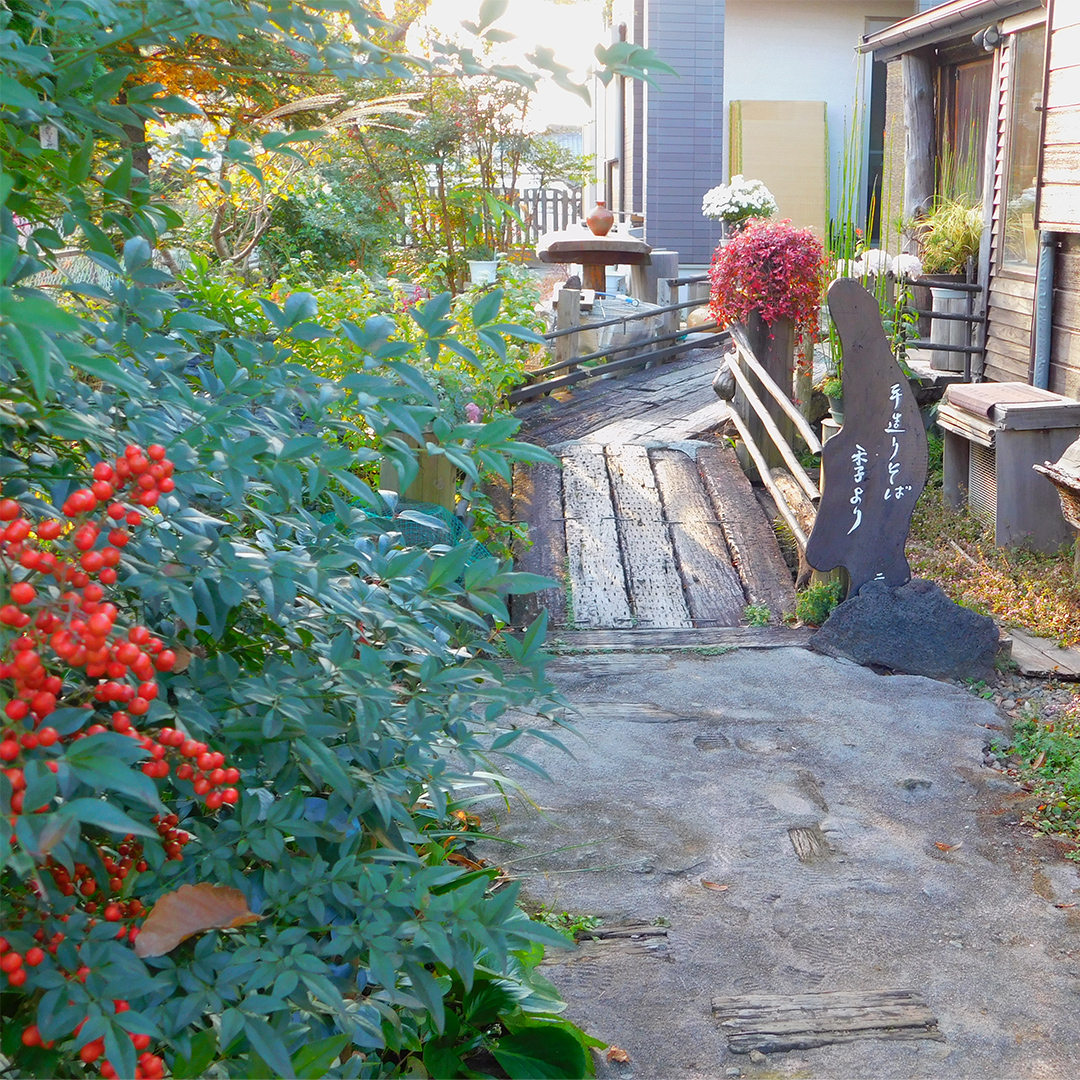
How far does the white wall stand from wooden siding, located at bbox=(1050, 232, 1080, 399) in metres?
7.77

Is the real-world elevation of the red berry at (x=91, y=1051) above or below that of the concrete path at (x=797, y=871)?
above

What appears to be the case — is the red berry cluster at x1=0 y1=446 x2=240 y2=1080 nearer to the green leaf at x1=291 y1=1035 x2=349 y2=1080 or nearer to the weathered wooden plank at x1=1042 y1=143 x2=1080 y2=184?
the green leaf at x1=291 y1=1035 x2=349 y2=1080

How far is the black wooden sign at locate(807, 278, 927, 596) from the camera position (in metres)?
5.06

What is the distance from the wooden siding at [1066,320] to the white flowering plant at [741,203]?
4.00 metres

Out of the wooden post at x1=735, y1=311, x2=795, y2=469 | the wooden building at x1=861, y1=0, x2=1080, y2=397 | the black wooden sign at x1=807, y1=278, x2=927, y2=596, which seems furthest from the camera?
the wooden post at x1=735, y1=311, x2=795, y2=469

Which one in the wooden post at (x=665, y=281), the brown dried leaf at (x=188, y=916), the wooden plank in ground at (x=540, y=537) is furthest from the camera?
the wooden post at (x=665, y=281)

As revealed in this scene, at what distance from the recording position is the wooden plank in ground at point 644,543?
18.2 ft

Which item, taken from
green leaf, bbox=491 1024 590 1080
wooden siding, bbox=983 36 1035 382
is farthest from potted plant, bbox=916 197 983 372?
green leaf, bbox=491 1024 590 1080

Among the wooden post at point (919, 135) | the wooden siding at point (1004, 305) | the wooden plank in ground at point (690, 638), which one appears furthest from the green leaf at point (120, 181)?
the wooden post at point (919, 135)

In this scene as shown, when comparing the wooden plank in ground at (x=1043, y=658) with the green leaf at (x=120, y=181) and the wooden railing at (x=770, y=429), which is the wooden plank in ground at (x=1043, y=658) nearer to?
the wooden railing at (x=770, y=429)

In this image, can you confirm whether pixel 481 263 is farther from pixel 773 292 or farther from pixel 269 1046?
pixel 269 1046

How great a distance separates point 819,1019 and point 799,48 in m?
14.2

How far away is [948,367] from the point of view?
884 centimetres

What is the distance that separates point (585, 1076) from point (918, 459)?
3.86m
